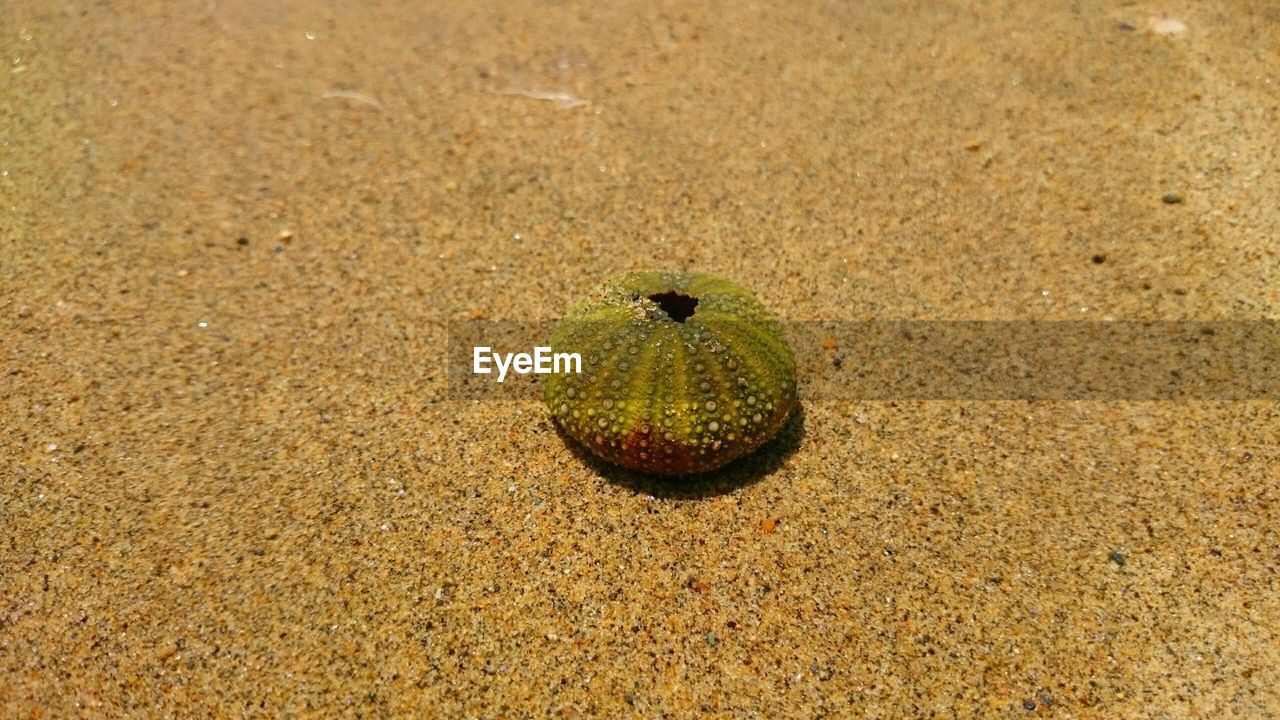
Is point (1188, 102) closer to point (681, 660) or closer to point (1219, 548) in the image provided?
point (1219, 548)

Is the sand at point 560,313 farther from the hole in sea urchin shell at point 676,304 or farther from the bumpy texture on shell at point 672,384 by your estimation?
the hole in sea urchin shell at point 676,304

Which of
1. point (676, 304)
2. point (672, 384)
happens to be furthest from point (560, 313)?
point (672, 384)

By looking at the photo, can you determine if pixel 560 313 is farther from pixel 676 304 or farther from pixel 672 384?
pixel 672 384

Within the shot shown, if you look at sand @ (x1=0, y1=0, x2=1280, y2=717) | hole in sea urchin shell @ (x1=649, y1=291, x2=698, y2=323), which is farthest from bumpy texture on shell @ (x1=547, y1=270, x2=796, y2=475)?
sand @ (x1=0, y1=0, x2=1280, y2=717)

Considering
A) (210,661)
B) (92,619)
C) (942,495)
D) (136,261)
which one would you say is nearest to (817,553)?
(942,495)

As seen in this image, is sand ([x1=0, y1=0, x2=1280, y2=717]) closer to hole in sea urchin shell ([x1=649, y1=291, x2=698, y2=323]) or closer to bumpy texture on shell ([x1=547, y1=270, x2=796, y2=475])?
bumpy texture on shell ([x1=547, y1=270, x2=796, y2=475])

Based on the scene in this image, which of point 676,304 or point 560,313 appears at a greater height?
point 676,304
